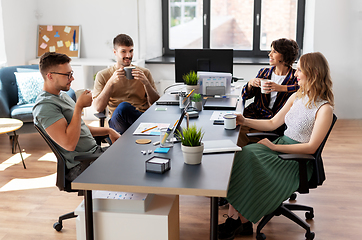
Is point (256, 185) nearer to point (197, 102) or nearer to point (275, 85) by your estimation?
point (197, 102)

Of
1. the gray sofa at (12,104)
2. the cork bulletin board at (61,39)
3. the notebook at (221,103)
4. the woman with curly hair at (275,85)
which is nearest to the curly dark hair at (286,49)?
the woman with curly hair at (275,85)

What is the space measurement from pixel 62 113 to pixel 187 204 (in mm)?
1217

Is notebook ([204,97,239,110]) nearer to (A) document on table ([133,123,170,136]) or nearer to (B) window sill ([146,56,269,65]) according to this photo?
(A) document on table ([133,123,170,136])

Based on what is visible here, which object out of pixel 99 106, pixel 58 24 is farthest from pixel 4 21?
pixel 99 106

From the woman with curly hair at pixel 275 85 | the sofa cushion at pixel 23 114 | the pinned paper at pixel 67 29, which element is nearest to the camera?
the woman with curly hair at pixel 275 85

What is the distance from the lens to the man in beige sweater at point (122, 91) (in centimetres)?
330

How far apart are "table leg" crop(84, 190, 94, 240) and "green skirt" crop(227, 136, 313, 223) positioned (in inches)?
32.9

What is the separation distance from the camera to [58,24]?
19.2 feet

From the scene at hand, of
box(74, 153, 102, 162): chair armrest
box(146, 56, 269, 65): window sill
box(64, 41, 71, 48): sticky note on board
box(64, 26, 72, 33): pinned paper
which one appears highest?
box(64, 26, 72, 33): pinned paper

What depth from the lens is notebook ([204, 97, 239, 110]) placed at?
3.07 meters

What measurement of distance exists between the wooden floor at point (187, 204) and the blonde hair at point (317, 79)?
0.90m

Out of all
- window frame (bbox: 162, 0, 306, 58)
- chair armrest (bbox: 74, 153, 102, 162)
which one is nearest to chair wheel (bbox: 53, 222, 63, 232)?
chair armrest (bbox: 74, 153, 102, 162)

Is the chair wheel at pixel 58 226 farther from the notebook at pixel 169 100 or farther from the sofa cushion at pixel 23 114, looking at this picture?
the sofa cushion at pixel 23 114

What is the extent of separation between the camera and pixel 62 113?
7.85 feet
